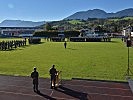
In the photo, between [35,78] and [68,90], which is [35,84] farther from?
[68,90]

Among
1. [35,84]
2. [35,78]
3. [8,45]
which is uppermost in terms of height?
[8,45]

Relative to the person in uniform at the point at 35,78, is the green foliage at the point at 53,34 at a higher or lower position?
higher

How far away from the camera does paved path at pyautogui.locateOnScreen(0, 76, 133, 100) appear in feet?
50.0

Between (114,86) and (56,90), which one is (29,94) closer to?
(56,90)

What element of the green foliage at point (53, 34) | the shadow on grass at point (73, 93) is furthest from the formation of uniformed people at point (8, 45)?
the green foliage at point (53, 34)

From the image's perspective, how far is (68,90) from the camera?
55.2ft

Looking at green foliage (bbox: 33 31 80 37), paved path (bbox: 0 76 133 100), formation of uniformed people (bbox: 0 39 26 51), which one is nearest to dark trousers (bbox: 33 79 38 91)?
paved path (bbox: 0 76 133 100)

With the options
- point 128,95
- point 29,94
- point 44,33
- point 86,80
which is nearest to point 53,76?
point 29,94

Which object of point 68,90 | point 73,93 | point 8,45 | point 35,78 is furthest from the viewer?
point 8,45

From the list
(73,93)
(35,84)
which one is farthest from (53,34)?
(73,93)

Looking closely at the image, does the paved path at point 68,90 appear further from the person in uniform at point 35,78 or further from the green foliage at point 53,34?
the green foliage at point 53,34

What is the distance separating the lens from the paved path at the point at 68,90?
Answer: 15.2 m

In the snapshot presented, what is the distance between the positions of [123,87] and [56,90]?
14.3ft

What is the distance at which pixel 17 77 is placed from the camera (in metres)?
20.6
